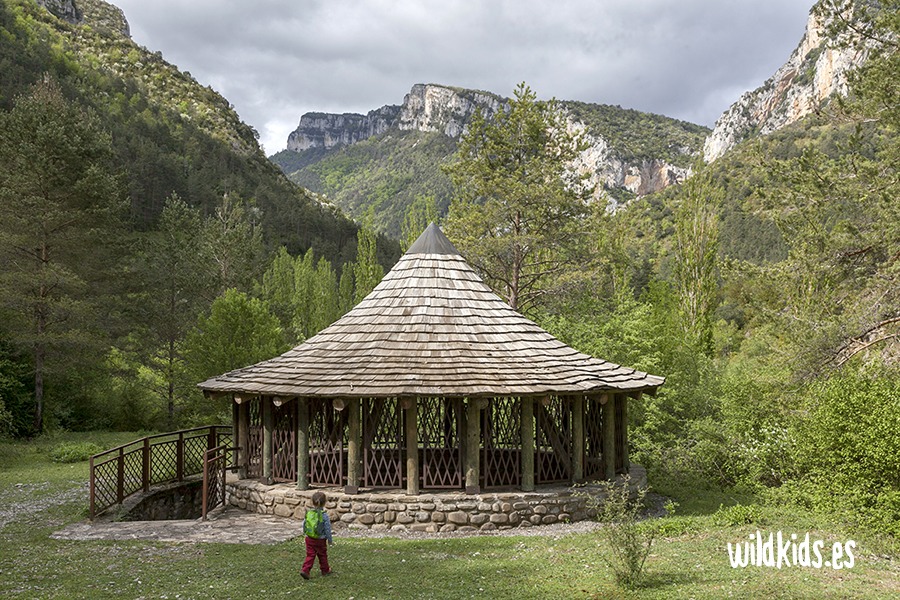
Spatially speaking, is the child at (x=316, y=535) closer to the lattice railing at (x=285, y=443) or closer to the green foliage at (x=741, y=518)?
the lattice railing at (x=285, y=443)

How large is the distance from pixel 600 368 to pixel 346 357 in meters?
5.10

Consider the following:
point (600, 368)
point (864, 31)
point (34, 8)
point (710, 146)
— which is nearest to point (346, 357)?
point (600, 368)

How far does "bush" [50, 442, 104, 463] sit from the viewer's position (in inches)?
739

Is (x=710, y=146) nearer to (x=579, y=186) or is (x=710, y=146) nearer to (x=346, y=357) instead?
(x=579, y=186)

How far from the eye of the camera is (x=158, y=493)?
46.0 feet

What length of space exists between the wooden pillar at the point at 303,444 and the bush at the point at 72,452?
10269 millimetres

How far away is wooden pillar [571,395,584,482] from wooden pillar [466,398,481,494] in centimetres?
201

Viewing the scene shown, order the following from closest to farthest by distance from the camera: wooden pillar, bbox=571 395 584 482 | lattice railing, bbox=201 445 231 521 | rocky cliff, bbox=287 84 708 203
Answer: wooden pillar, bbox=571 395 584 482
lattice railing, bbox=201 445 231 521
rocky cliff, bbox=287 84 708 203

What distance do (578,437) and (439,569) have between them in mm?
4932

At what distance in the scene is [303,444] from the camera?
1228 centimetres

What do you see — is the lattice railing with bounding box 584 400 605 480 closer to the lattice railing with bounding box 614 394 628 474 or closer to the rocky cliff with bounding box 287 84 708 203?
the lattice railing with bounding box 614 394 628 474

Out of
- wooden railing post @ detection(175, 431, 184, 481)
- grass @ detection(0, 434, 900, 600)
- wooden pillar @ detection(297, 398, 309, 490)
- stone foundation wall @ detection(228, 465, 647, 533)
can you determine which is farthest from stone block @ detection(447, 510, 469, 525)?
wooden railing post @ detection(175, 431, 184, 481)

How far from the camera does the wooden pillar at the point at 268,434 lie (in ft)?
42.5

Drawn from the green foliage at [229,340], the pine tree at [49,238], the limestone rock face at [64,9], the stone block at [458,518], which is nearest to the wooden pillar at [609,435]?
the stone block at [458,518]
